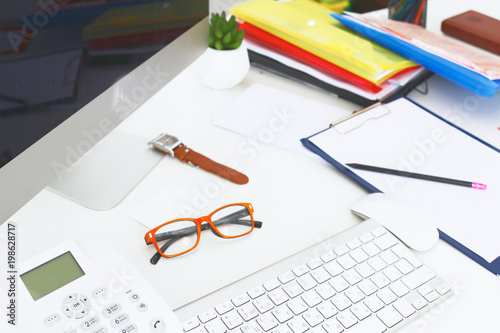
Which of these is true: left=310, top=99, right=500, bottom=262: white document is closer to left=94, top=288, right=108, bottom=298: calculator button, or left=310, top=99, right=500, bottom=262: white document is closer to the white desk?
the white desk

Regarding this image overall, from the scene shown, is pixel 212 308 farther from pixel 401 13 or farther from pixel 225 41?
pixel 401 13

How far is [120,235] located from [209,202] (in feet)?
0.44

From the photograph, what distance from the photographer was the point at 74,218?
0.64 m

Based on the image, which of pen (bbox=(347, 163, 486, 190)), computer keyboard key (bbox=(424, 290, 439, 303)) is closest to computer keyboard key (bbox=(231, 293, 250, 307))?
computer keyboard key (bbox=(424, 290, 439, 303))

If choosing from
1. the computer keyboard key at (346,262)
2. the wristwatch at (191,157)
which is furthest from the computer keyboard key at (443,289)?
the wristwatch at (191,157)

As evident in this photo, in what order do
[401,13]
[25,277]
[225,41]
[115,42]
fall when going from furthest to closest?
[401,13], [225,41], [115,42], [25,277]

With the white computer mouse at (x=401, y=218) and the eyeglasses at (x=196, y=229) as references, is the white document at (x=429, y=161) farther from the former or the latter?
the eyeglasses at (x=196, y=229)

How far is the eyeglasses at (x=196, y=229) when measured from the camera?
0.60 meters

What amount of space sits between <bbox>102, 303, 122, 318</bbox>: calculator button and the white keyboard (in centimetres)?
7

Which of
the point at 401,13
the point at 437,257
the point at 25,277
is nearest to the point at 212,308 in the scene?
the point at 25,277

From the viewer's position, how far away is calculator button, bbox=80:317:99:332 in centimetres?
43

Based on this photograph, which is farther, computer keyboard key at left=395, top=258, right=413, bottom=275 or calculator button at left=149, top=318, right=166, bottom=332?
computer keyboard key at left=395, top=258, right=413, bottom=275

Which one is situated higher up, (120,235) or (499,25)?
(499,25)

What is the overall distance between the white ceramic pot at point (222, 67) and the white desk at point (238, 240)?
0.33 ft
